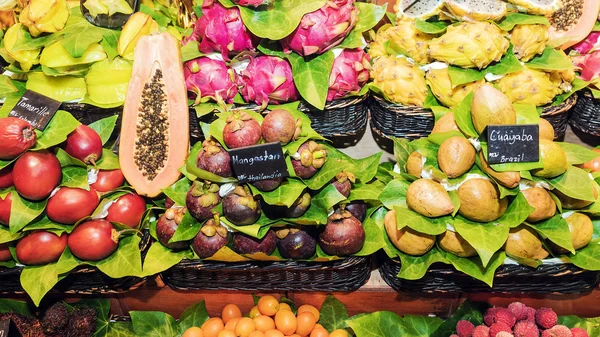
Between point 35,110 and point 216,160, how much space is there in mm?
749

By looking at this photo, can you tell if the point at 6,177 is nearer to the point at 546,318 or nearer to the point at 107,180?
the point at 107,180

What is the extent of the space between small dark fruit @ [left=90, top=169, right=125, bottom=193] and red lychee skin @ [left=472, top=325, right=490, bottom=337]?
1.44m

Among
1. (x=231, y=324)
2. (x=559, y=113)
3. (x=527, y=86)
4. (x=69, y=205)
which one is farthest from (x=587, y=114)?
(x=69, y=205)

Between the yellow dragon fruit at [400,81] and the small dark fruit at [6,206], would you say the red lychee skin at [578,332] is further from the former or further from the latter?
the small dark fruit at [6,206]

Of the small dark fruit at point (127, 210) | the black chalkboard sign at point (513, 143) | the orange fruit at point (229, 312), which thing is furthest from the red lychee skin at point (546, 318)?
the small dark fruit at point (127, 210)

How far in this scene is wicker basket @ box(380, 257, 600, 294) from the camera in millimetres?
1687

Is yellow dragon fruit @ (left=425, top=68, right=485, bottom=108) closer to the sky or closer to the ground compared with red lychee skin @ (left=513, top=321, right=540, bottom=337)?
closer to the sky

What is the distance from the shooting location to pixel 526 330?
1.70 meters

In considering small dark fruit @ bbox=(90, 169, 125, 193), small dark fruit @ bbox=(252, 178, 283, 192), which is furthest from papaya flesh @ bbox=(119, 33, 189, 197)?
small dark fruit @ bbox=(252, 178, 283, 192)

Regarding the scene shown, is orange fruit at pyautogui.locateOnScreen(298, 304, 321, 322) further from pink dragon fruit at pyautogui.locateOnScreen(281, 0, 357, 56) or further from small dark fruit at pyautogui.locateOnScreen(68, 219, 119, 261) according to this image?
pink dragon fruit at pyautogui.locateOnScreen(281, 0, 357, 56)

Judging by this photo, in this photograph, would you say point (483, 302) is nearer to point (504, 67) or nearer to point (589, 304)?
point (589, 304)

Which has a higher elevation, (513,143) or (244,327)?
(513,143)

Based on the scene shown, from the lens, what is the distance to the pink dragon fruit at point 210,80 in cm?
187

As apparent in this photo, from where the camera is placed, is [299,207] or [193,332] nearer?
[299,207]
